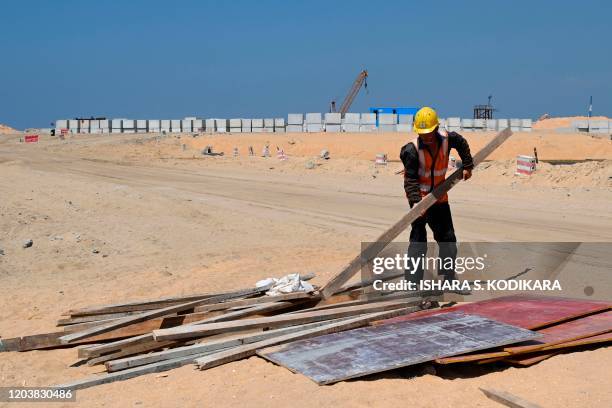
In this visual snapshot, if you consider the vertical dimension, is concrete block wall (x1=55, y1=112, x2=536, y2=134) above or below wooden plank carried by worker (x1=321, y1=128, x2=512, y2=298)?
above

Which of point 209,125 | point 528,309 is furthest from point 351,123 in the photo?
point 528,309

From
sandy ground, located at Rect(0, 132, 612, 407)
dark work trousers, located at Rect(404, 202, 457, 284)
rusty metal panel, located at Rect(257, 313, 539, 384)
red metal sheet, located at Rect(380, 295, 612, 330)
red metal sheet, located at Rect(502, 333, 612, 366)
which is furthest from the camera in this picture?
dark work trousers, located at Rect(404, 202, 457, 284)

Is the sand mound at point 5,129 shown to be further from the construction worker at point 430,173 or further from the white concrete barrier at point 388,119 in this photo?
the construction worker at point 430,173

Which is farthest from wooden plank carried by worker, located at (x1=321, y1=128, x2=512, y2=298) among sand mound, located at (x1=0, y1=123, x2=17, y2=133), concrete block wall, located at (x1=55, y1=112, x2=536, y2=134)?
sand mound, located at (x1=0, y1=123, x2=17, y2=133)

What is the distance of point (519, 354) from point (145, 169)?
25.2 meters

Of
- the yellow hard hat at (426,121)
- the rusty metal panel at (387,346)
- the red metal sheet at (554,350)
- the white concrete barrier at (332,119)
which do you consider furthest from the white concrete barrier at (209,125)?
the red metal sheet at (554,350)

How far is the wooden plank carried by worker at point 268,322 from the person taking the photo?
5430 millimetres

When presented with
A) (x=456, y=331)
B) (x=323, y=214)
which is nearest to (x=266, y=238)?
(x=323, y=214)

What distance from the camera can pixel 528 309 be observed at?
5.95m

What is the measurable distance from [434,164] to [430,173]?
0.33 ft

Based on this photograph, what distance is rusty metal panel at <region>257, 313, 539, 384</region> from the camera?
182 inches

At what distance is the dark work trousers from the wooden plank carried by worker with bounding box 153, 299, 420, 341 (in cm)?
68

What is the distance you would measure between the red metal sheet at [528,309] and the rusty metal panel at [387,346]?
0.29 m

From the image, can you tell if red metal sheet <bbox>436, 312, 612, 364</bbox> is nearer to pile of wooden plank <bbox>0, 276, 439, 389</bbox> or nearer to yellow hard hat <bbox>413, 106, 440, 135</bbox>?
pile of wooden plank <bbox>0, 276, 439, 389</bbox>
